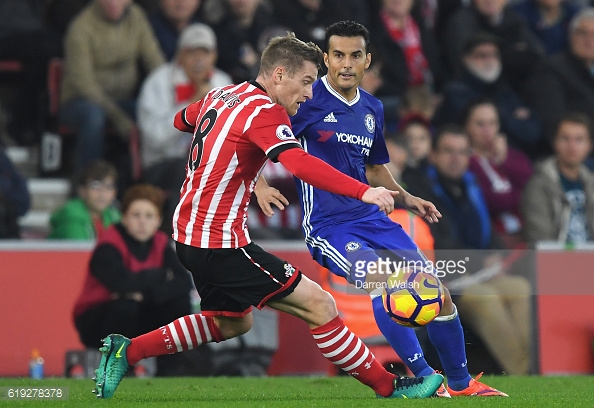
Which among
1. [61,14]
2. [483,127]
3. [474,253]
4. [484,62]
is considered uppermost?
[61,14]

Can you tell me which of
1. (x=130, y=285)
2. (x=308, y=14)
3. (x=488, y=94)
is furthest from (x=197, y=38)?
(x=488, y=94)

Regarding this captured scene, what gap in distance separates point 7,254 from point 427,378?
449 centimetres

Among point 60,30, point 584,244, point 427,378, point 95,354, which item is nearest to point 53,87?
point 60,30

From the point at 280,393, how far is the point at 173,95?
4712 millimetres

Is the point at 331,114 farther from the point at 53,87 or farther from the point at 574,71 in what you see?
the point at 574,71

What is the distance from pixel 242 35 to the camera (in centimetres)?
1237

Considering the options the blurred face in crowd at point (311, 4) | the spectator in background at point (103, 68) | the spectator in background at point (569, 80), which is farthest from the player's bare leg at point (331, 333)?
the spectator in background at point (569, 80)

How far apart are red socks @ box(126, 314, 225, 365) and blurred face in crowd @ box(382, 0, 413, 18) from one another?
6.88 m

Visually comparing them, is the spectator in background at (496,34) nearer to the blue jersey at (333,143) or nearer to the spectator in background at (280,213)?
the spectator in background at (280,213)

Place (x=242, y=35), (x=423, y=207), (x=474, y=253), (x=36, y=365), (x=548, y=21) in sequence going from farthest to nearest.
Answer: (x=548, y=21), (x=242, y=35), (x=474, y=253), (x=36, y=365), (x=423, y=207)

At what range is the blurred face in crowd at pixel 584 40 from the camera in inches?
516

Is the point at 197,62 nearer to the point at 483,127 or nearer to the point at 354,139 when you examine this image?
the point at 483,127

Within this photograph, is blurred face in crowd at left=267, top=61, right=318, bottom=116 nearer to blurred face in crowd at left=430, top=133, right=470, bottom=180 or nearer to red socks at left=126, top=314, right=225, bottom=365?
red socks at left=126, top=314, right=225, bottom=365

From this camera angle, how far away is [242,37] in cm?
1236
